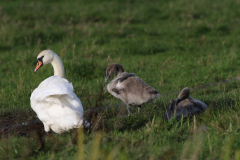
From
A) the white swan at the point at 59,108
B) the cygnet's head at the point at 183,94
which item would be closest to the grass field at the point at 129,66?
the white swan at the point at 59,108

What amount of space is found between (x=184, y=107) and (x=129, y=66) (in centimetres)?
374

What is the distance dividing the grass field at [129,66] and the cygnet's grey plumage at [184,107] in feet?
0.63

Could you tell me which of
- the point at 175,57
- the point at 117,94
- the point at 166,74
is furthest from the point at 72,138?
the point at 175,57

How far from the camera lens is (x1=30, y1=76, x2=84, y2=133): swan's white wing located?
12.2 ft

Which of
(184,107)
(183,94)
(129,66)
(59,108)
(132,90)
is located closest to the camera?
(59,108)

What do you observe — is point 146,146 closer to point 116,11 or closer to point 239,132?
point 239,132

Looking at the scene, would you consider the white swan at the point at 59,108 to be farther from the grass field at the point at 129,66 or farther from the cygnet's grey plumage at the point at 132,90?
the cygnet's grey plumage at the point at 132,90

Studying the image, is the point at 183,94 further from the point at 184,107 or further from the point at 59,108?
the point at 59,108

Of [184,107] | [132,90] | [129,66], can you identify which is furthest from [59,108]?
[129,66]

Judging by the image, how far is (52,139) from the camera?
11.5 ft

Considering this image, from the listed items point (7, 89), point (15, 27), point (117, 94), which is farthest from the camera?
point (15, 27)

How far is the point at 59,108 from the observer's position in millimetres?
3904

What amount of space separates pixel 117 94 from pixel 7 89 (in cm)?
277

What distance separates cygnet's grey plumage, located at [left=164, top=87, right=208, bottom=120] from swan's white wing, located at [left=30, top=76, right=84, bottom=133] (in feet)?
4.35
